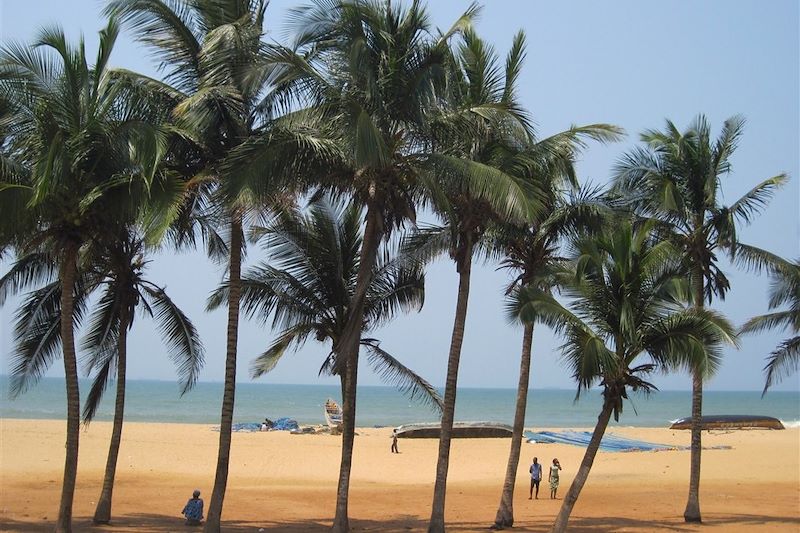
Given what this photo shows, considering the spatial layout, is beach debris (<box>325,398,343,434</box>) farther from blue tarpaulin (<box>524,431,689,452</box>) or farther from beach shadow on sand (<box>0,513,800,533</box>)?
beach shadow on sand (<box>0,513,800,533</box>)

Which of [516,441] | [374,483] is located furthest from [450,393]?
[374,483]

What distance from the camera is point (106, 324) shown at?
16.7 m

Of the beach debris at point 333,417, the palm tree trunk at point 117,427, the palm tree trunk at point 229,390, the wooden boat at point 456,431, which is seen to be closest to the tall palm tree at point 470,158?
the palm tree trunk at point 229,390

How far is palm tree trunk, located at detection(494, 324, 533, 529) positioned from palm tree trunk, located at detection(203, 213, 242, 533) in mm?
5533

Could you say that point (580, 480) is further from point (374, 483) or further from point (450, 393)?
point (374, 483)

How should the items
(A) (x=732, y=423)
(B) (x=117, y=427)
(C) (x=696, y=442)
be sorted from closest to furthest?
(B) (x=117, y=427), (C) (x=696, y=442), (A) (x=732, y=423)

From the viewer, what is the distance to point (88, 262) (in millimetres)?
15023

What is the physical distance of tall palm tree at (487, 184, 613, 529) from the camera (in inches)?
658

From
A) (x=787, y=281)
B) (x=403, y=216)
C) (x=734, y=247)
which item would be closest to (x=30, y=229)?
(x=403, y=216)

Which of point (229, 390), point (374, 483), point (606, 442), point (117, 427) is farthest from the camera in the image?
point (606, 442)

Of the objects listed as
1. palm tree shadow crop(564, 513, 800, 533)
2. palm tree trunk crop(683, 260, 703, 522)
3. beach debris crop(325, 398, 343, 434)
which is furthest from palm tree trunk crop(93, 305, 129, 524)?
beach debris crop(325, 398, 343, 434)

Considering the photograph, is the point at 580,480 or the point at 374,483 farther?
the point at 374,483

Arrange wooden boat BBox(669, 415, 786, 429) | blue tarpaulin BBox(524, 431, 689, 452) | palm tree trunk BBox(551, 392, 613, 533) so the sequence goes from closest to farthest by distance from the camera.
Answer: palm tree trunk BBox(551, 392, 613, 533) < blue tarpaulin BBox(524, 431, 689, 452) < wooden boat BBox(669, 415, 786, 429)

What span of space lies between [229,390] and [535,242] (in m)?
6.83
